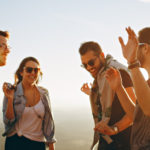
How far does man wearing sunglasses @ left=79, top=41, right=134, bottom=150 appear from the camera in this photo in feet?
10.2

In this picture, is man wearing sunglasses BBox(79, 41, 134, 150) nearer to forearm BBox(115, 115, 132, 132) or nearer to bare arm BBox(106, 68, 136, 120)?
forearm BBox(115, 115, 132, 132)

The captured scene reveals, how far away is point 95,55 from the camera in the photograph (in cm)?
397

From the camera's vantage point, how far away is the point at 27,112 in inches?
201

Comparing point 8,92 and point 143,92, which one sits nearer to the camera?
point 143,92

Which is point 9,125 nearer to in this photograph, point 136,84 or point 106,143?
point 106,143

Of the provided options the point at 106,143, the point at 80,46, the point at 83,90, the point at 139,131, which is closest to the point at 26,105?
the point at 83,90

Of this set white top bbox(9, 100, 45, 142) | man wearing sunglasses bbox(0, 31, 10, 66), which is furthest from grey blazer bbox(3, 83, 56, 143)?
man wearing sunglasses bbox(0, 31, 10, 66)

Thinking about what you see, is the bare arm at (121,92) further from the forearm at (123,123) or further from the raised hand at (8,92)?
the raised hand at (8,92)

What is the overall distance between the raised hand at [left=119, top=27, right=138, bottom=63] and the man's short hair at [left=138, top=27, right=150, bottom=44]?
191mm

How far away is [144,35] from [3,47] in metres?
2.60

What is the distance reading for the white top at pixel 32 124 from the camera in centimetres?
490

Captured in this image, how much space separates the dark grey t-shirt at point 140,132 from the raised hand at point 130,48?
51 centimetres

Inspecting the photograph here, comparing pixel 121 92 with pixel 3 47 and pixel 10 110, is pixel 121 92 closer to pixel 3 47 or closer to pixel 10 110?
pixel 3 47

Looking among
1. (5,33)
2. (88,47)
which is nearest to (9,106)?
(5,33)
